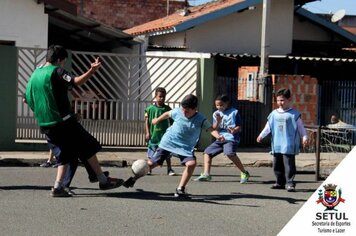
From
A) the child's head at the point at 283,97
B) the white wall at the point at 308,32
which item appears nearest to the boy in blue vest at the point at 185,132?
the child's head at the point at 283,97

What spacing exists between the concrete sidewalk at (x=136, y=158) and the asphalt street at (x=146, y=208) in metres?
1.28

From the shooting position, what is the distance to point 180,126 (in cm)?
941

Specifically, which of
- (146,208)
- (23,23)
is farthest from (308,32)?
(146,208)

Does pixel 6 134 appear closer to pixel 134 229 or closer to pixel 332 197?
pixel 134 229

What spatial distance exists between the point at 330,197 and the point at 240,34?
47.2ft

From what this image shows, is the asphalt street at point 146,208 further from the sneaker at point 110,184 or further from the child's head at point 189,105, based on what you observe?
the child's head at point 189,105

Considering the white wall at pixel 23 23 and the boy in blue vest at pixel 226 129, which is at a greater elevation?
the white wall at pixel 23 23

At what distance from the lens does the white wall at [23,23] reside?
17656 mm

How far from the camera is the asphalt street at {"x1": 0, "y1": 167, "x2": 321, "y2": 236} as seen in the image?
745 cm

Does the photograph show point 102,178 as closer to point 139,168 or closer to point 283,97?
point 139,168

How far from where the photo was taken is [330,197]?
6824 millimetres

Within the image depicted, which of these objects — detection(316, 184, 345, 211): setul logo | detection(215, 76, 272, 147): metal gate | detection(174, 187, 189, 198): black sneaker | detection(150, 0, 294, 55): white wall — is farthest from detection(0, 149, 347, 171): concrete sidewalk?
detection(150, 0, 294, 55): white wall

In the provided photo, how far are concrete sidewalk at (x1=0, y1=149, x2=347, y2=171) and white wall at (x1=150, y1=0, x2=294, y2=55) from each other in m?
5.81

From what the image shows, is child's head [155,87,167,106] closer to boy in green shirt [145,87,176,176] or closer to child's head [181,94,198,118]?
boy in green shirt [145,87,176,176]
